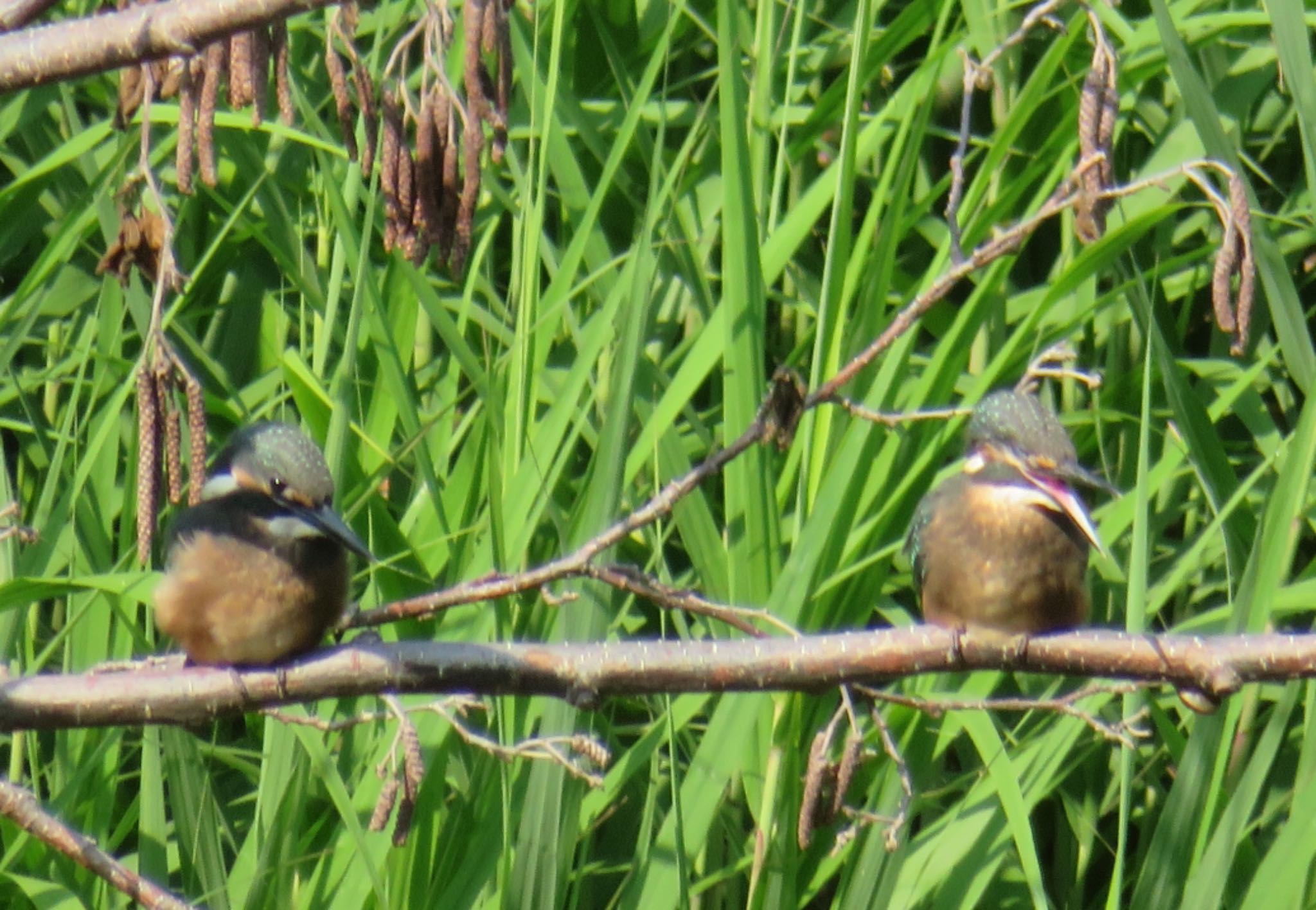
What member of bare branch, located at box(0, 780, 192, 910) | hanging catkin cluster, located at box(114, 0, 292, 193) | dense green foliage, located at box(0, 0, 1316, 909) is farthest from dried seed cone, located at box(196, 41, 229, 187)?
bare branch, located at box(0, 780, 192, 910)

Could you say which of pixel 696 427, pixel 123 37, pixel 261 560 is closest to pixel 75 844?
pixel 261 560

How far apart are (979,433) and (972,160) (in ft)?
3.38

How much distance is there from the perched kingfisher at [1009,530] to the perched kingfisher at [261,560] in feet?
2.65

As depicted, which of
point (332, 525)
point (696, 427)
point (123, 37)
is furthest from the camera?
point (696, 427)

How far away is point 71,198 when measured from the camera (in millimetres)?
2988

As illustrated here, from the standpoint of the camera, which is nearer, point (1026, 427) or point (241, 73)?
point (241, 73)

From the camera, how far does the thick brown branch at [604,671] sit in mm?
1687

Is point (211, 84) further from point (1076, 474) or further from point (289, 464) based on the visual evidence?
point (1076, 474)

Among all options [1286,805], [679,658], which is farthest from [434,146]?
[1286,805]

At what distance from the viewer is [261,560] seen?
2182 mm

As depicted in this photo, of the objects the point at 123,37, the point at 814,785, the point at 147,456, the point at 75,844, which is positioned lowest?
the point at 814,785

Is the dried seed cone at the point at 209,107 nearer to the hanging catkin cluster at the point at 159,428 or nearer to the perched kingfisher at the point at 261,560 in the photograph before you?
the hanging catkin cluster at the point at 159,428

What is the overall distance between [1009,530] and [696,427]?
18.5 inches

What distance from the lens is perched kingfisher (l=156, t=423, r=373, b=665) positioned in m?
2.03
